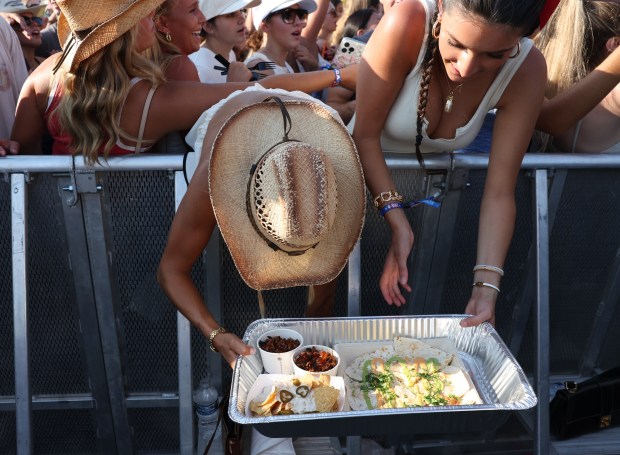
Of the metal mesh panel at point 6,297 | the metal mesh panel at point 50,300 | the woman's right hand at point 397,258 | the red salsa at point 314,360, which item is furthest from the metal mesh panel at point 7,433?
the woman's right hand at point 397,258

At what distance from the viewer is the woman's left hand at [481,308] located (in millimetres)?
1851

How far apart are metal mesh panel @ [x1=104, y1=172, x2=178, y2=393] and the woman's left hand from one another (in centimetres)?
112

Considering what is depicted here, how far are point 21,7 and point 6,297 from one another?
2584 millimetres

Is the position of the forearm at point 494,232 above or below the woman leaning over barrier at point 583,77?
below

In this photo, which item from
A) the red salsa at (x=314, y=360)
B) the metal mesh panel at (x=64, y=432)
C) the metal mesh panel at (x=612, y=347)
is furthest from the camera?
the metal mesh panel at (x=612, y=347)

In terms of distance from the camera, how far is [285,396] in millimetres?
1603

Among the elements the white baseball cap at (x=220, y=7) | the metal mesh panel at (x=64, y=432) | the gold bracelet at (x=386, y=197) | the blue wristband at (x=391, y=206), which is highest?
the white baseball cap at (x=220, y=7)

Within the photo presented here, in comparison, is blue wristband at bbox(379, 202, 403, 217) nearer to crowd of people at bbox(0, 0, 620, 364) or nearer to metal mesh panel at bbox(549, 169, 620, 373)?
crowd of people at bbox(0, 0, 620, 364)

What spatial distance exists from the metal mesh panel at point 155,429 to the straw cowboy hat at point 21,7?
294cm

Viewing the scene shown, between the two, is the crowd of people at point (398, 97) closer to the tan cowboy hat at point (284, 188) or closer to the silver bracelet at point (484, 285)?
the silver bracelet at point (484, 285)

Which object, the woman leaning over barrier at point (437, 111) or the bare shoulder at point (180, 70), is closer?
the woman leaning over barrier at point (437, 111)

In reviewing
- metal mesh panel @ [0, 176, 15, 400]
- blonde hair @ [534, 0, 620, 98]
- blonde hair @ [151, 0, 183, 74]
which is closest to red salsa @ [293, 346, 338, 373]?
metal mesh panel @ [0, 176, 15, 400]

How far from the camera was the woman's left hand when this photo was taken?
6.07 feet

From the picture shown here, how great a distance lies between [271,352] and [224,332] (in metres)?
0.17
